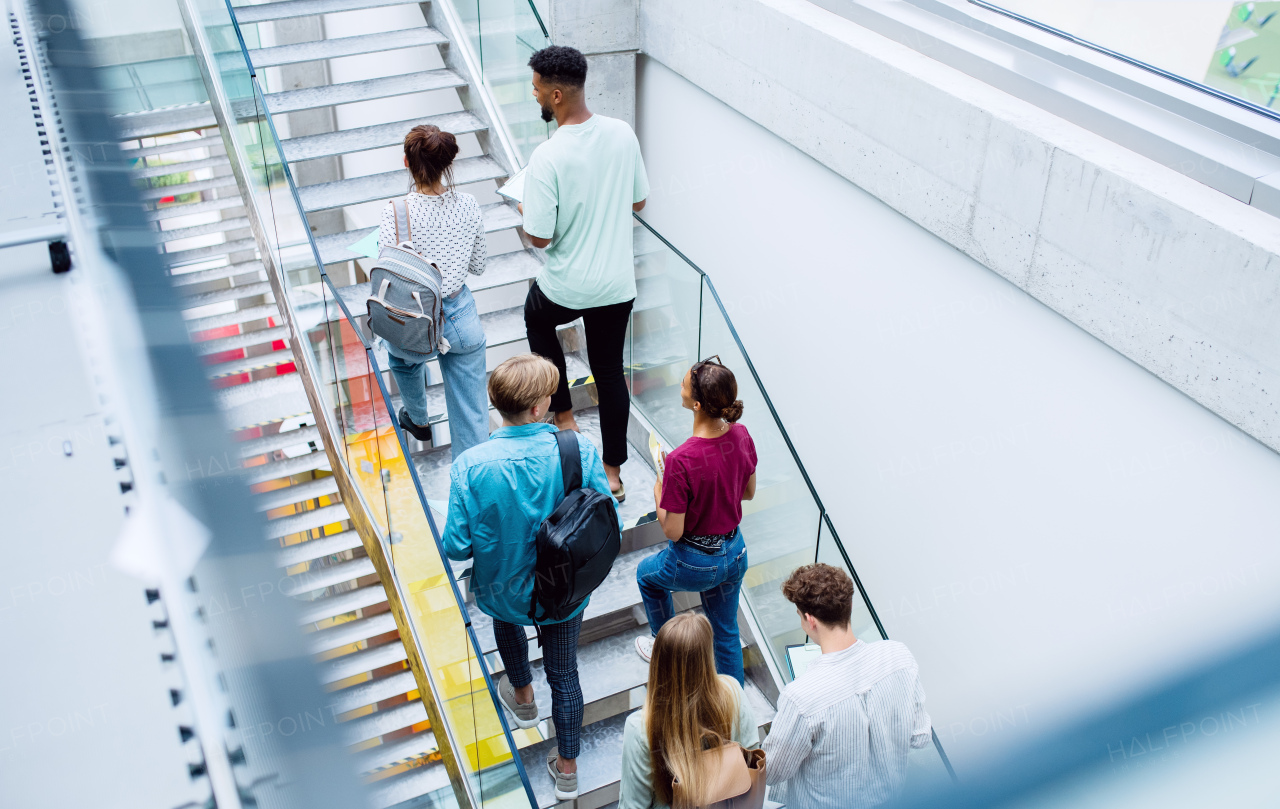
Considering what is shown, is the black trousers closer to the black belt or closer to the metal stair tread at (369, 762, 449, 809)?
the black belt

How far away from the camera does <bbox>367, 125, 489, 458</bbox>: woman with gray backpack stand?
154 inches

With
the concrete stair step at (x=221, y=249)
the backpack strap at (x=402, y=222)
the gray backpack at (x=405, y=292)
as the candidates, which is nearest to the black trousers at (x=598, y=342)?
the gray backpack at (x=405, y=292)

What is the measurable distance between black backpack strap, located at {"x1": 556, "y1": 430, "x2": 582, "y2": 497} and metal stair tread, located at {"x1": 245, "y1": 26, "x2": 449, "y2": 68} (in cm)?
438

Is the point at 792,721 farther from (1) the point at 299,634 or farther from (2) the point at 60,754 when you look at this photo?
(1) the point at 299,634

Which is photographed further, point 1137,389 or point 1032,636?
point 1032,636

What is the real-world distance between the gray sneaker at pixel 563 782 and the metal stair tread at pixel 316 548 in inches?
99.2

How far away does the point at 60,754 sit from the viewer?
264 cm

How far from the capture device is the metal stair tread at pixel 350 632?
564cm

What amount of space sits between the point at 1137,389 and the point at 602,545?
2.30 m

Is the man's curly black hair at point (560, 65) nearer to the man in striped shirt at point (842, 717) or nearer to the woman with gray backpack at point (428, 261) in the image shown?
the woman with gray backpack at point (428, 261)

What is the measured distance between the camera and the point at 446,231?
402cm

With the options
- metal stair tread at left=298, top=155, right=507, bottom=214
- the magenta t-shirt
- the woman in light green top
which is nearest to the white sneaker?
the magenta t-shirt

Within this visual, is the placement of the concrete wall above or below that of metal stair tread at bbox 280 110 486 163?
above

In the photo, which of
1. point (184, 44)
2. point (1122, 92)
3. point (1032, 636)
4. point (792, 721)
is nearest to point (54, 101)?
point (184, 44)
